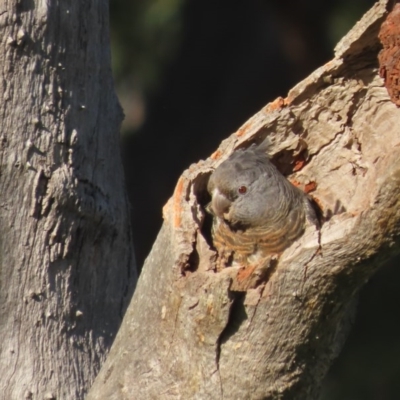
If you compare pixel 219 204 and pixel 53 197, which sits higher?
pixel 53 197

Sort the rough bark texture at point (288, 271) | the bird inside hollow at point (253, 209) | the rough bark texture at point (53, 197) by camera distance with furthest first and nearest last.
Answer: the rough bark texture at point (53, 197) → the bird inside hollow at point (253, 209) → the rough bark texture at point (288, 271)

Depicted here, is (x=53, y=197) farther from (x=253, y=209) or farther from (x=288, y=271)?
(x=288, y=271)

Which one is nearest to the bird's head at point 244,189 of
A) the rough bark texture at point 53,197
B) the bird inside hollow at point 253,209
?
the bird inside hollow at point 253,209

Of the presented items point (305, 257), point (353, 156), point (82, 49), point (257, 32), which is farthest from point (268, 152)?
point (257, 32)

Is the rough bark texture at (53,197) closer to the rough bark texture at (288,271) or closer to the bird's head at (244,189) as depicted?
the rough bark texture at (288,271)

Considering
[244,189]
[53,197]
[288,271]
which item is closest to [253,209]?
[244,189]
